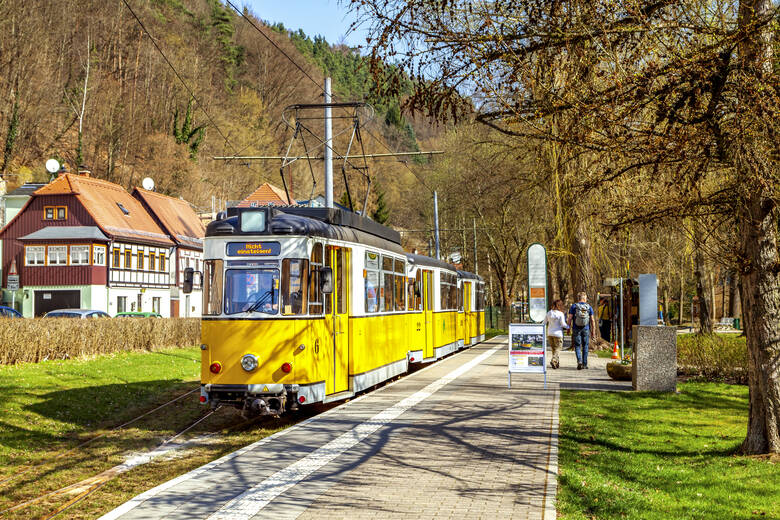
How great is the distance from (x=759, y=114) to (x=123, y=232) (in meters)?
54.0

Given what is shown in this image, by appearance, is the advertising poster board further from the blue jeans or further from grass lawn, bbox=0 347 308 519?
the blue jeans

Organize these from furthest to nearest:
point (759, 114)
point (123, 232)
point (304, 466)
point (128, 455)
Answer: point (123, 232) < point (128, 455) < point (304, 466) < point (759, 114)

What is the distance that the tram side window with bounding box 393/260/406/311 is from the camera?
18.6m

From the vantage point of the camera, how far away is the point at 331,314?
14.1 meters

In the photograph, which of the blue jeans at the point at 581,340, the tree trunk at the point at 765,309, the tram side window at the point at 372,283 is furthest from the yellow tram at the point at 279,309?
the blue jeans at the point at 581,340

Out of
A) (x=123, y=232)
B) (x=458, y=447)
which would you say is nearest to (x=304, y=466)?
(x=458, y=447)

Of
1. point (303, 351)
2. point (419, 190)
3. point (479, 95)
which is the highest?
point (419, 190)

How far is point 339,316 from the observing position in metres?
14.4

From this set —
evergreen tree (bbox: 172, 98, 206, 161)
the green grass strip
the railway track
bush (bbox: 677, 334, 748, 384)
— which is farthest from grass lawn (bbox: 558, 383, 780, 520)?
evergreen tree (bbox: 172, 98, 206, 161)

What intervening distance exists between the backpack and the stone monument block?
4.66m

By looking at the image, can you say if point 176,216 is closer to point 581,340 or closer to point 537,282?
point 581,340

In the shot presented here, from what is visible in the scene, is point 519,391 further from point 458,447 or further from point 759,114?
point 759,114

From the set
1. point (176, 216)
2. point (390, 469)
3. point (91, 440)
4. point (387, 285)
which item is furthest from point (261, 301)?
point (176, 216)

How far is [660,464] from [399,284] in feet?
32.3
